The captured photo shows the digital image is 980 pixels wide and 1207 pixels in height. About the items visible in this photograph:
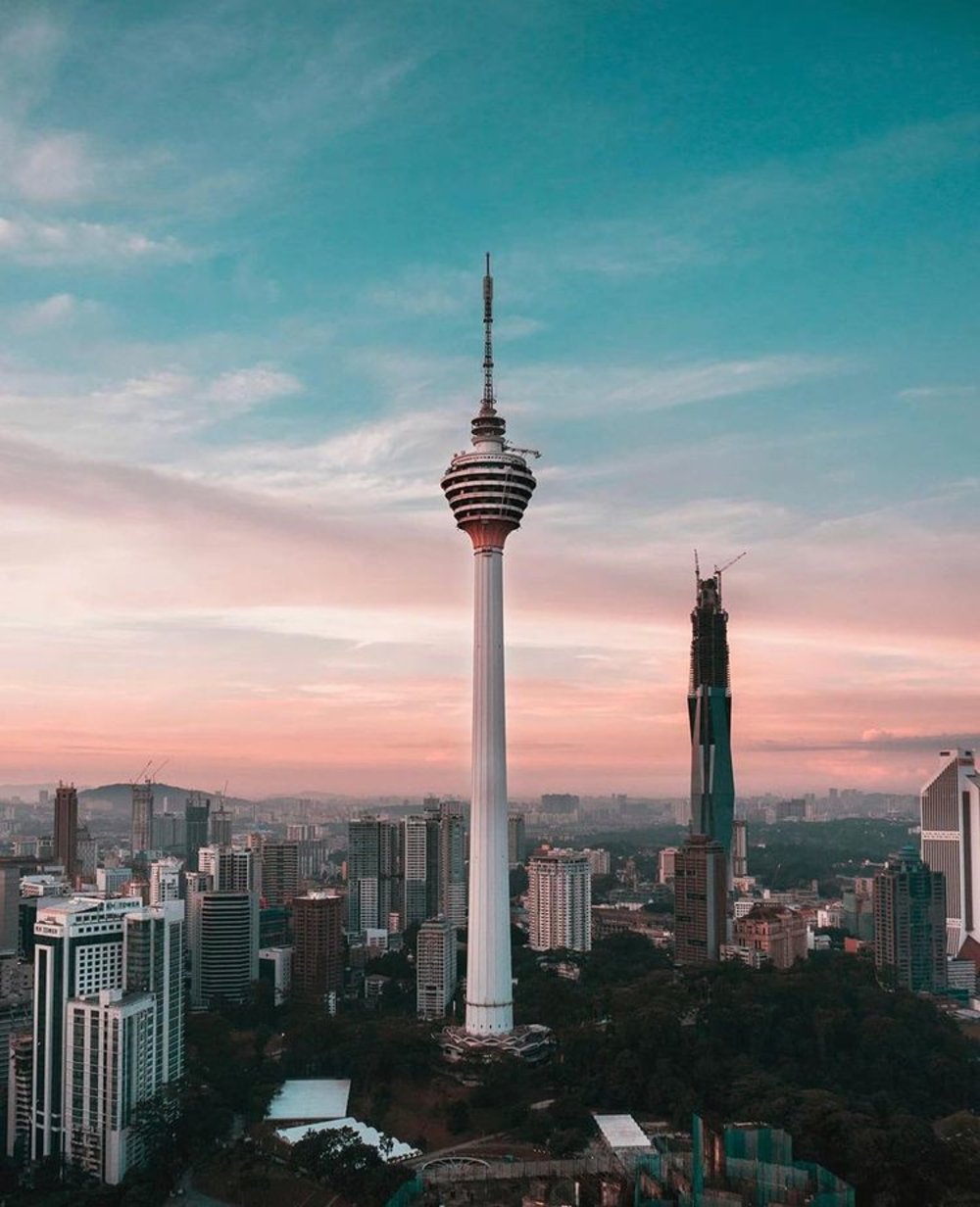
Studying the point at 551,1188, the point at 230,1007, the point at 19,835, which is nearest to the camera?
the point at 551,1188

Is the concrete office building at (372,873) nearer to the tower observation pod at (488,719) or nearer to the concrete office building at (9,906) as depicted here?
the concrete office building at (9,906)

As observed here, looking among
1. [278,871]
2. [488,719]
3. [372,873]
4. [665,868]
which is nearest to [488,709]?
[488,719]

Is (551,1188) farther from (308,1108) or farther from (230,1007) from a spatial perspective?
(230,1007)

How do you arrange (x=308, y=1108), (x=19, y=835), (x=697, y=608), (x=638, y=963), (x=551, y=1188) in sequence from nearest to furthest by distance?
(x=551, y=1188) → (x=308, y=1108) → (x=638, y=963) → (x=697, y=608) → (x=19, y=835)

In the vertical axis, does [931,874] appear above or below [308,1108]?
above

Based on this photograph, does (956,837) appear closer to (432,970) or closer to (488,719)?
(432,970)

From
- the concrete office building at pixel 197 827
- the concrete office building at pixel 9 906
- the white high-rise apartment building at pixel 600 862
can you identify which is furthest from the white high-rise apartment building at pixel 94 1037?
the concrete office building at pixel 197 827

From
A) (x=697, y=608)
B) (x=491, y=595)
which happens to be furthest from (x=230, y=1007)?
(x=697, y=608)
